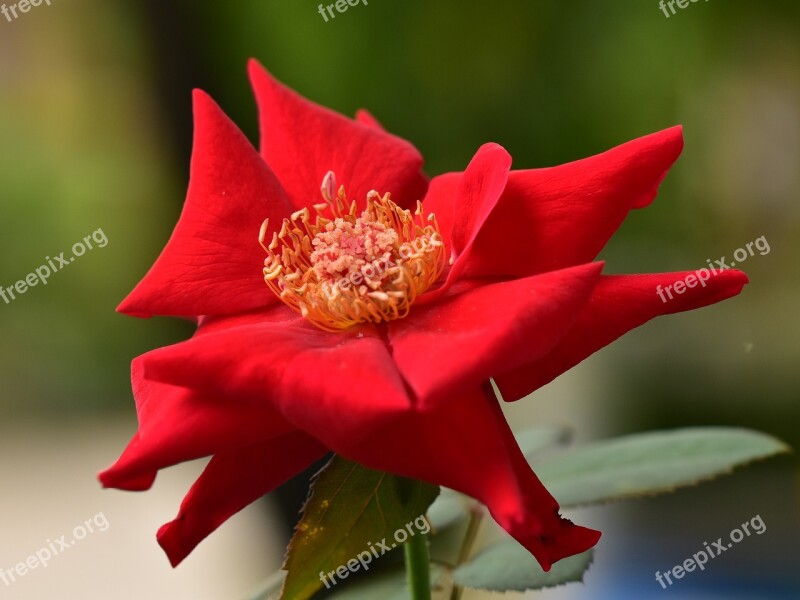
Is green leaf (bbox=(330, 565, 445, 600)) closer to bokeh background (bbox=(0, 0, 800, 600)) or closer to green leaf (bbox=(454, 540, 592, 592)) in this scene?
green leaf (bbox=(454, 540, 592, 592))

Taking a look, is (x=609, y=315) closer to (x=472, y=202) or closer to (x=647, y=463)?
(x=472, y=202)

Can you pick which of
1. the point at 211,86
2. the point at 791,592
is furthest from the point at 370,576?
the point at 211,86

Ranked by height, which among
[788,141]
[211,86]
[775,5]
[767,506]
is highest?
[211,86]

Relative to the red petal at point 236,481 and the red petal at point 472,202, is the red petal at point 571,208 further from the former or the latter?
the red petal at point 236,481

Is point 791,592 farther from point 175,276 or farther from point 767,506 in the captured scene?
point 175,276
